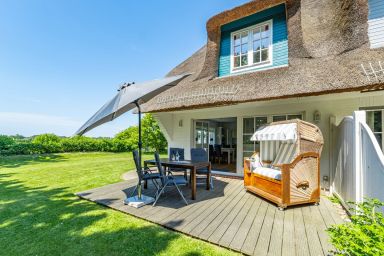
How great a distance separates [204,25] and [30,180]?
941 centimetres

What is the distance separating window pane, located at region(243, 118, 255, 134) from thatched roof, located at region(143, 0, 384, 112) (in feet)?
5.49

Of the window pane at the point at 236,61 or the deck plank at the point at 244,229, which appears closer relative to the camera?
the deck plank at the point at 244,229

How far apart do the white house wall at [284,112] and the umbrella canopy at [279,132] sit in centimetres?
132

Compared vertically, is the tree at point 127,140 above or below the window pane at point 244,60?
below

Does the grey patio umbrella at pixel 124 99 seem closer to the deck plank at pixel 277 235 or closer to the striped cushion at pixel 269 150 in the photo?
the deck plank at pixel 277 235

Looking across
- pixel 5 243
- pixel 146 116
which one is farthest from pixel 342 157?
pixel 146 116

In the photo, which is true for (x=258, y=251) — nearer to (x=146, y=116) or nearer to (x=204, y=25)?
(x=204, y=25)

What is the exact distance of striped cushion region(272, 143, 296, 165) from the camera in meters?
5.36

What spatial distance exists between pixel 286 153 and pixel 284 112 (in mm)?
1546

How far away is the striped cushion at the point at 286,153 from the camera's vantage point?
5356 millimetres

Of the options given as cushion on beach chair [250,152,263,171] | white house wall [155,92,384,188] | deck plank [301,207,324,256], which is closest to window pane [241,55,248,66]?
white house wall [155,92,384,188]

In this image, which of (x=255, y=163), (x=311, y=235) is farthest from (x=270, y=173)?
(x=311, y=235)

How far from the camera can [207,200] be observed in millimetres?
4695

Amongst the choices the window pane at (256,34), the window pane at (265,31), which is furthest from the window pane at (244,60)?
the window pane at (265,31)
